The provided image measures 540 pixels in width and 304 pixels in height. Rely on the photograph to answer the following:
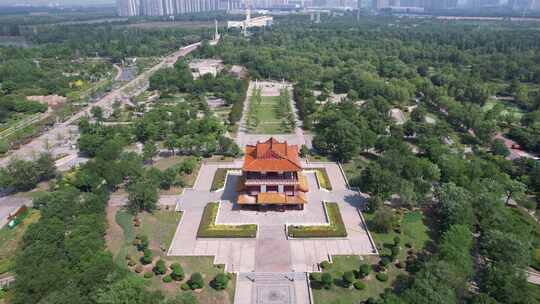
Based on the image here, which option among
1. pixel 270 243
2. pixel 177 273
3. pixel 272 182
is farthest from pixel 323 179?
pixel 177 273

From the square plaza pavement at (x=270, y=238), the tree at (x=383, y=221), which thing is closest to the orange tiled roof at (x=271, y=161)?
the square plaza pavement at (x=270, y=238)

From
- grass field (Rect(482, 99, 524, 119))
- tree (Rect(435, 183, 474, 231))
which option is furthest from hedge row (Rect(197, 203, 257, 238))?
grass field (Rect(482, 99, 524, 119))

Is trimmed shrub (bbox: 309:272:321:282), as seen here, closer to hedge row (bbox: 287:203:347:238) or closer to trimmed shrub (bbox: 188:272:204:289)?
hedge row (bbox: 287:203:347:238)

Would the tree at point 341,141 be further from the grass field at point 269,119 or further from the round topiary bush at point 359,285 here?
the round topiary bush at point 359,285

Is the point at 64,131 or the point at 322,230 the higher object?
the point at 64,131

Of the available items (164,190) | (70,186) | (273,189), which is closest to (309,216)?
(273,189)

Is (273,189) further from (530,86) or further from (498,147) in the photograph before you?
(530,86)

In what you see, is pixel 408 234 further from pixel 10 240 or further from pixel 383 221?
pixel 10 240
